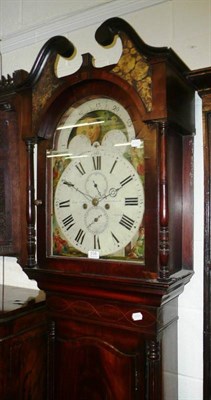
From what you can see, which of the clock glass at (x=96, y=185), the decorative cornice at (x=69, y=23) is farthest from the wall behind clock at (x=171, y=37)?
the clock glass at (x=96, y=185)

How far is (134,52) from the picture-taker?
1.18m

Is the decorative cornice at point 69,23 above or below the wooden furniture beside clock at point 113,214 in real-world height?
above

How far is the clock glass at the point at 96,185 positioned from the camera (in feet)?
4.09

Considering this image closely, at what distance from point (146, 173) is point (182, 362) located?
0.79m

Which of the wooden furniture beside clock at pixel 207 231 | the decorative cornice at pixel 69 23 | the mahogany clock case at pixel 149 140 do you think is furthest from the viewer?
the decorative cornice at pixel 69 23

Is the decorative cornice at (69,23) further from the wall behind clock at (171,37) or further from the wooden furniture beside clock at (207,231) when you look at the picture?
the wooden furniture beside clock at (207,231)

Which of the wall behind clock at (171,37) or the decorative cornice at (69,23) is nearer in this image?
the wall behind clock at (171,37)

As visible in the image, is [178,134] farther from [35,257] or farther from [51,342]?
[51,342]

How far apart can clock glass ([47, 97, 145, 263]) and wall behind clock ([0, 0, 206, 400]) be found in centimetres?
29

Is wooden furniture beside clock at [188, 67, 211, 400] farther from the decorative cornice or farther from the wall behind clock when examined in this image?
the decorative cornice

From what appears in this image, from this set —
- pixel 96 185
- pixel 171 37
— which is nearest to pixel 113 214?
pixel 96 185

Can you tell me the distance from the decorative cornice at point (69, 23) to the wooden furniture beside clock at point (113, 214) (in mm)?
326

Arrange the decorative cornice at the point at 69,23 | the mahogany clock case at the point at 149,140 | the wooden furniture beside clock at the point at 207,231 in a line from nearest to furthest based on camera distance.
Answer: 1. the mahogany clock case at the point at 149,140
2. the wooden furniture beside clock at the point at 207,231
3. the decorative cornice at the point at 69,23

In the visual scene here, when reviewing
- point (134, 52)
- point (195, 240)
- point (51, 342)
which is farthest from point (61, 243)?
point (134, 52)
